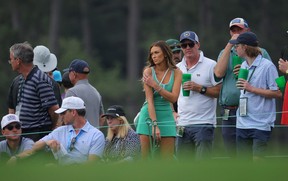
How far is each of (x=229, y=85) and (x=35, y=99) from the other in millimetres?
2193

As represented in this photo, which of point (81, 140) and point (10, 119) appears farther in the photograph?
point (10, 119)

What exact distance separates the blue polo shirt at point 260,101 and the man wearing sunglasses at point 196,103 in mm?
589

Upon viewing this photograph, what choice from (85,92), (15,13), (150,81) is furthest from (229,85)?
(15,13)

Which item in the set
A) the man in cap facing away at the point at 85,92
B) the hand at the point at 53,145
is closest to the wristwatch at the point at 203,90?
the man in cap facing away at the point at 85,92

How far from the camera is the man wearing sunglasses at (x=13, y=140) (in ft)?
45.0

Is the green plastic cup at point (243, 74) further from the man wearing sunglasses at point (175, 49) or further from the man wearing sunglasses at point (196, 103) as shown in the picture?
the man wearing sunglasses at point (175, 49)

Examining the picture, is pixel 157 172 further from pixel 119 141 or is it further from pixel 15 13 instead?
pixel 15 13

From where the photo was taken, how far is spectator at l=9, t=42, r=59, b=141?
562 inches

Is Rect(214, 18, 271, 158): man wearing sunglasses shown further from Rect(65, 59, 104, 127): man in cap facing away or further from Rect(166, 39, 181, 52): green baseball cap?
Rect(65, 59, 104, 127): man in cap facing away

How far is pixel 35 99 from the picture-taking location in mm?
14297

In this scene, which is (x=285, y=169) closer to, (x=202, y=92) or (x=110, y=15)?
(x=202, y=92)

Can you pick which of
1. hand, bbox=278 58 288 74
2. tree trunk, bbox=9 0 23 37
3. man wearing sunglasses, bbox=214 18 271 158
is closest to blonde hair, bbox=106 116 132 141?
man wearing sunglasses, bbox=214 18 271 158

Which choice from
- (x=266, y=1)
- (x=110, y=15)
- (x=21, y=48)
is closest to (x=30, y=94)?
(x=21, y=48)

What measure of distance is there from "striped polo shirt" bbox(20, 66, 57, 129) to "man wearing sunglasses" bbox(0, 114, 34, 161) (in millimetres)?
434
